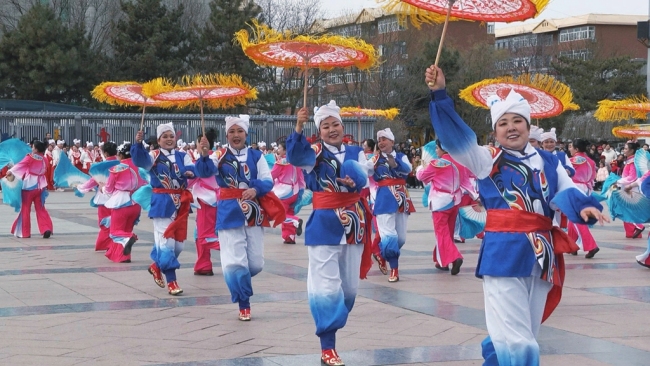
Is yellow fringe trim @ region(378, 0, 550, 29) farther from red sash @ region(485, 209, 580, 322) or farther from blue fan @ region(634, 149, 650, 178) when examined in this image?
blue fan @ region(634, 149, 650, 178)

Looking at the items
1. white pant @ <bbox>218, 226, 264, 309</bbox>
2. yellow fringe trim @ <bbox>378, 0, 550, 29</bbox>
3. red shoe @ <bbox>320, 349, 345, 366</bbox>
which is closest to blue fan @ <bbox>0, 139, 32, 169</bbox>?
white pant @ <bbox>218, 226, 264, 309</bbox>

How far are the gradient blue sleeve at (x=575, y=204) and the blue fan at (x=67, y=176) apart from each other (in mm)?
12567

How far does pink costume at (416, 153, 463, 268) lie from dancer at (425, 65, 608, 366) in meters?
5.77

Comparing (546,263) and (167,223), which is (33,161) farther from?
(546,263)

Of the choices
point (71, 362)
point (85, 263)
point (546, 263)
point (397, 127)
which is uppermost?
point (546, 263)

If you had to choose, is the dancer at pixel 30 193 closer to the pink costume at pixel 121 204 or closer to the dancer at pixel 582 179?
the pink costume at pixel 121 204

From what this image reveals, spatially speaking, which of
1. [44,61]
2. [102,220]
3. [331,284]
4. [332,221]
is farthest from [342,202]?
[44,61]

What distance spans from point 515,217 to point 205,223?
682 centimetres

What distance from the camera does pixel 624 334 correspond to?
24.0 feet

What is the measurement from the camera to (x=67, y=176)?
53.4 ft

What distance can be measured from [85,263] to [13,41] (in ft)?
94.6

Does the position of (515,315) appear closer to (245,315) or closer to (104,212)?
(245,315)

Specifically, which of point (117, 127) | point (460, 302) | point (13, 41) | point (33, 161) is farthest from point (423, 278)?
point (13, 41)

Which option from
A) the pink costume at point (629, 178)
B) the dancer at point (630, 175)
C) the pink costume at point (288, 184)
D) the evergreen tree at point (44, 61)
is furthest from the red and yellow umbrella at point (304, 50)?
the evergreen tree at point (44, 61)
